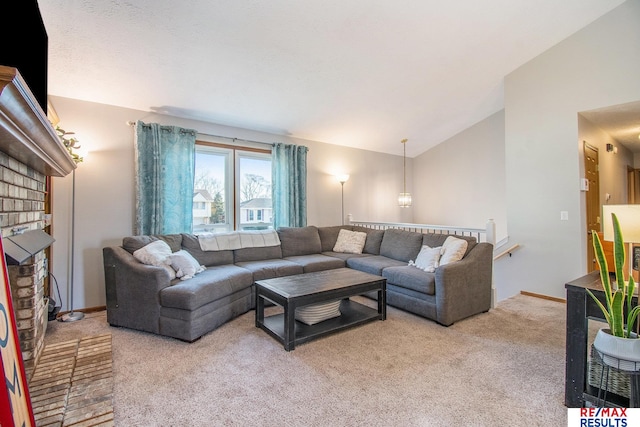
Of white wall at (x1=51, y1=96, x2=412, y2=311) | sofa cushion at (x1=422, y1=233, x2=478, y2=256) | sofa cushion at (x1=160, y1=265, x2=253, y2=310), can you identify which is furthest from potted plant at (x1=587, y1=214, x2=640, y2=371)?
white wall at (x1=51, y1=96, x2=412, y2=311)

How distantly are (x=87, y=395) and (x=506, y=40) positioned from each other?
5.12 metres

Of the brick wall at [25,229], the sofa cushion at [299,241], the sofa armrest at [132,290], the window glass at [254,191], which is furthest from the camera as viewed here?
the window glass at [254,191]

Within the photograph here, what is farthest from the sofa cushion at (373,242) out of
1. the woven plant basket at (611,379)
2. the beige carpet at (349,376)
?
the woven plant basket at (611,379)

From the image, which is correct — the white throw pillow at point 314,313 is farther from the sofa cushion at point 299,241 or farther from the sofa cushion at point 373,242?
the sofa cushion at point 373,242

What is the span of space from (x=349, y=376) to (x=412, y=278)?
59.8 inches

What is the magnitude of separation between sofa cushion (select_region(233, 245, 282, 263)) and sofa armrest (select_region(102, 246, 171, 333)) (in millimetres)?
1256

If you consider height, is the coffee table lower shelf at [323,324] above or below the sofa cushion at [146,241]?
below

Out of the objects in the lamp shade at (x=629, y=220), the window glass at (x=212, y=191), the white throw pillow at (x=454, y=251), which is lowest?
the white throw pillow at (x=454, y=251)

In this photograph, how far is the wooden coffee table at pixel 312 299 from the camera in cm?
258

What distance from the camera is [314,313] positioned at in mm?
2906

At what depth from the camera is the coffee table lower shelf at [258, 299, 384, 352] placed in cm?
268

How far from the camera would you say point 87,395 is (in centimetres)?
187

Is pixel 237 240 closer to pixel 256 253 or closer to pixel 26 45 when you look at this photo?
pixel 256 253

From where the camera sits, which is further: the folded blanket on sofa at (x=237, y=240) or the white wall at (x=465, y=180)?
the white wall at (x=465, y=180)
